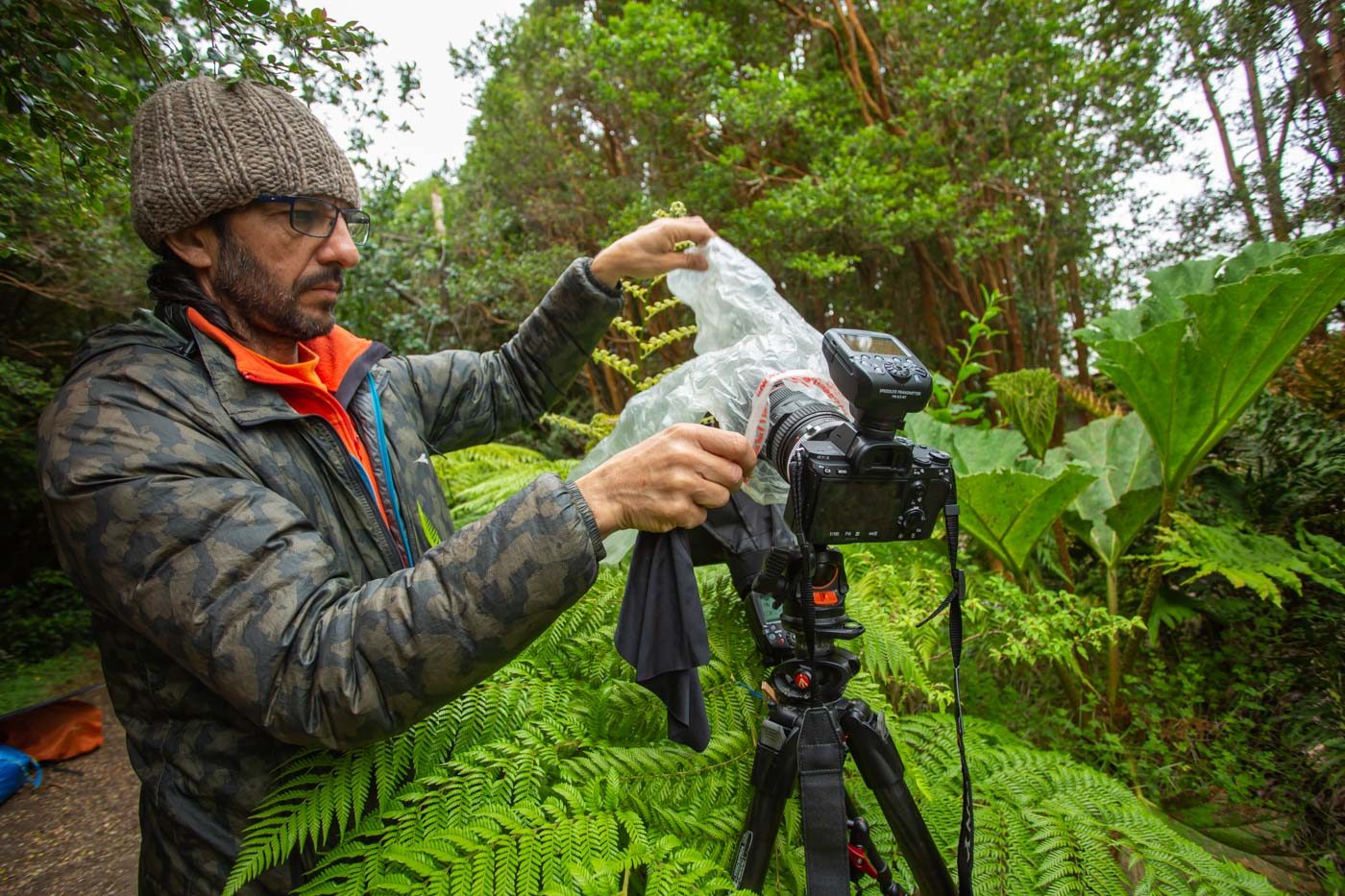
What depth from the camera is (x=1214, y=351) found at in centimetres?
226

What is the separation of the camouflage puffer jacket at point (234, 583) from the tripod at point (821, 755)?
41cm

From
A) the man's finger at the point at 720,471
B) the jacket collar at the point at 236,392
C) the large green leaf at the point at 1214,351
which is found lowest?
the jacket collar at the point at 236,392

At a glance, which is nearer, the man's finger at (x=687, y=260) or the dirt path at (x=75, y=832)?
the man's finger at (x=687, y=260)

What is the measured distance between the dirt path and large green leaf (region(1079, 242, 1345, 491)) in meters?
4.90

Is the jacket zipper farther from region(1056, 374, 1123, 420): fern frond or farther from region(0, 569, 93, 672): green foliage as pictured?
region(0, 569, 93, 672): green foliage

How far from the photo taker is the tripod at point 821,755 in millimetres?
1110

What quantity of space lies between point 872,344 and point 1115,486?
2333 millimetres

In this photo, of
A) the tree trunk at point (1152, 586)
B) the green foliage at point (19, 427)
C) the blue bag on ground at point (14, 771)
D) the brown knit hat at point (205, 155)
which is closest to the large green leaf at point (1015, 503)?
the tree trunk at point (1152, 586)

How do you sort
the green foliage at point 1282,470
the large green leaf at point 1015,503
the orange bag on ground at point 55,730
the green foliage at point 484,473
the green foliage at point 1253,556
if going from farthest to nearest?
the orange bag on ground at point 55,730, the green foliage at point 484,473, the green foliage at point 1282,470, the large green leaf at point 1015,503, the green foliage at point 1253,556

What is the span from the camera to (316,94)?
2324mm

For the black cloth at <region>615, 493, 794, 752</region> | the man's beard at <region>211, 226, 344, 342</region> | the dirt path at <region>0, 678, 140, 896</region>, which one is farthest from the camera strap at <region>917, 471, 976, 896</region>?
the dirt path at <region>0, 678, 140, 896</region>

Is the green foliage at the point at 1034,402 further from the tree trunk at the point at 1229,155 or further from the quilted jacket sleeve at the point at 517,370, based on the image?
the quilted jacket sleeve at the point at 517,370

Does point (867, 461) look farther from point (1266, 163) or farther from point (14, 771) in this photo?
point (14, 771)

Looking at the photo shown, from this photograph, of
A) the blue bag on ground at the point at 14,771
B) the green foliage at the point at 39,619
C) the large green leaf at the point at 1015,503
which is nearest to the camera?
the large green leaf at the point at 1015,503
